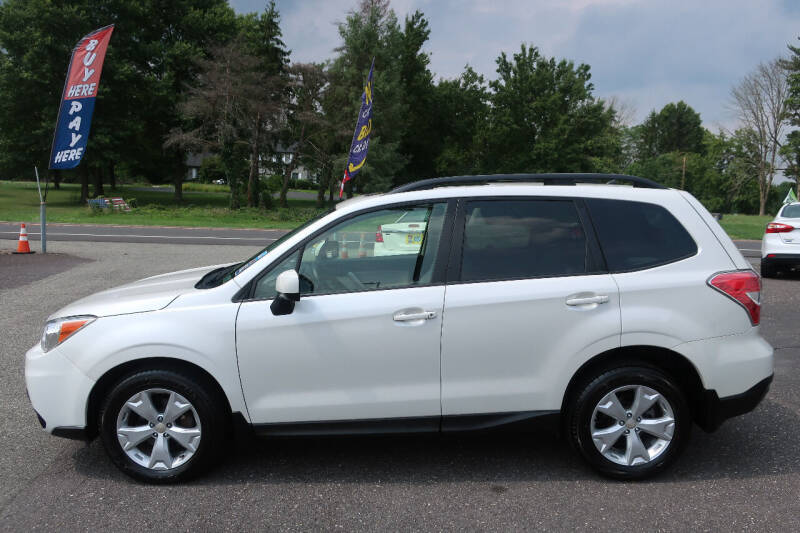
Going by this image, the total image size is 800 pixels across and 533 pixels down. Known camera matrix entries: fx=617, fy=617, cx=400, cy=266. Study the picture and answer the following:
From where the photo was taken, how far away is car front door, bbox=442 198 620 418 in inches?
136

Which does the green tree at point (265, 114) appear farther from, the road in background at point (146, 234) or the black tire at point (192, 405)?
the black tire at point (192, 405)

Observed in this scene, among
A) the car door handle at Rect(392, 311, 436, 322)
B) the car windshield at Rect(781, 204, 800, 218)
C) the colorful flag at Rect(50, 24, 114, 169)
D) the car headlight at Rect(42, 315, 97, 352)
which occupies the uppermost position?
the colorful flag at Rect(50, 24, 114, 169)

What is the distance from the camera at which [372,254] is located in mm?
3787

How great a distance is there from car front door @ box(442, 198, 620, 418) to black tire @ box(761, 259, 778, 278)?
10.4 meters

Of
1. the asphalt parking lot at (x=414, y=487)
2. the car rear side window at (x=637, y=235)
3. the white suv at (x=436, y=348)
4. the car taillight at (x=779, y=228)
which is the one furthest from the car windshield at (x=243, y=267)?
the car taillight at (x=779, y=228)

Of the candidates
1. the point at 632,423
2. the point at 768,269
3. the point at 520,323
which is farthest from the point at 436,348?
the point at 768,269

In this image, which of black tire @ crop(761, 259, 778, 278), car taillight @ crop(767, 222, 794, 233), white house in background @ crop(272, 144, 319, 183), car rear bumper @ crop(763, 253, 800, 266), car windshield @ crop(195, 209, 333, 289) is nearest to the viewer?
car windshield @ crop(195, 209, 333, 289)

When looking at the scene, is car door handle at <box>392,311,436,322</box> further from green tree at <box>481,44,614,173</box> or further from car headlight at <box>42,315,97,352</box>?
green tree at <box>481,44,614,173</box>

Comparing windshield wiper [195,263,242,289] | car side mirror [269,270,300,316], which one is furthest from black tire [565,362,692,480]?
windshield wiper [195,263,242,289]

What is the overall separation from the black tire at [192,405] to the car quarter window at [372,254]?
640 mm

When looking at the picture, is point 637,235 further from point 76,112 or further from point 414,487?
point 76,112

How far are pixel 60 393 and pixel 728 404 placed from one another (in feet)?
12.7

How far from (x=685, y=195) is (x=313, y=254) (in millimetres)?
2307

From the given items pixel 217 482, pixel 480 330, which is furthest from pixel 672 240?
pixel 217 482
